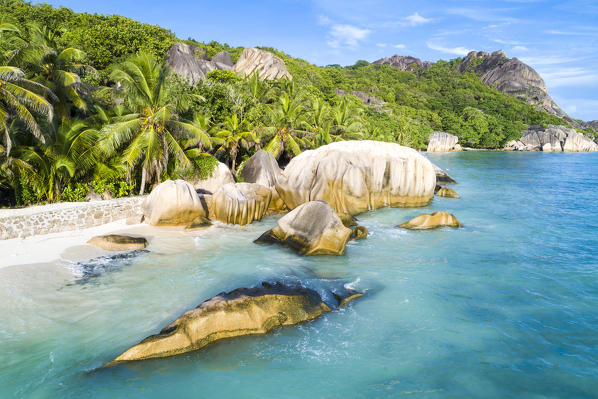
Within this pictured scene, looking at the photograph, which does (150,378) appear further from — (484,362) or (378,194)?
(378,194)

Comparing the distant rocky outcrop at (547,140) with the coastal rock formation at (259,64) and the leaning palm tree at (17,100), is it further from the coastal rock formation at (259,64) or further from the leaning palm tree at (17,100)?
the leaning palm tree at (17,100)

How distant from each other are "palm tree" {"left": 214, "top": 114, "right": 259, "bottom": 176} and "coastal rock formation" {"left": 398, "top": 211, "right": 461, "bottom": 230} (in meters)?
12.0

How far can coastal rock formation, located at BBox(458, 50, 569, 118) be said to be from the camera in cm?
11519

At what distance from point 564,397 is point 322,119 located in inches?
1015

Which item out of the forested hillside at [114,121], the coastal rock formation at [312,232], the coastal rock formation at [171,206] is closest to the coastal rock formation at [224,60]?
the forested hillside at [114,121]

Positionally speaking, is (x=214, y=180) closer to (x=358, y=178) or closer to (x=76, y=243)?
(x=358, y=178)

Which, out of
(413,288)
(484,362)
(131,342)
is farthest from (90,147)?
(484,362)

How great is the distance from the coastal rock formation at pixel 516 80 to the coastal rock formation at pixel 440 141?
174 ft

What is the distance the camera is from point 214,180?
64.3 ft

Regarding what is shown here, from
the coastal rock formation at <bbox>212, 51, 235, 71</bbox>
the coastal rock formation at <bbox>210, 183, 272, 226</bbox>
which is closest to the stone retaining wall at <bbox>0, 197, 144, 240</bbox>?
the coastal rock formation at <bbox>210, 183, 272, 226</bbox>

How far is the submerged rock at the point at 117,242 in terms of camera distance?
39.2ft

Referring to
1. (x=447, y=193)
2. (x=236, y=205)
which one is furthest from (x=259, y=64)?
(x=236, y=205)

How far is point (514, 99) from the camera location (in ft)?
358

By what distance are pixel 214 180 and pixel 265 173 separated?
293 centimetres
